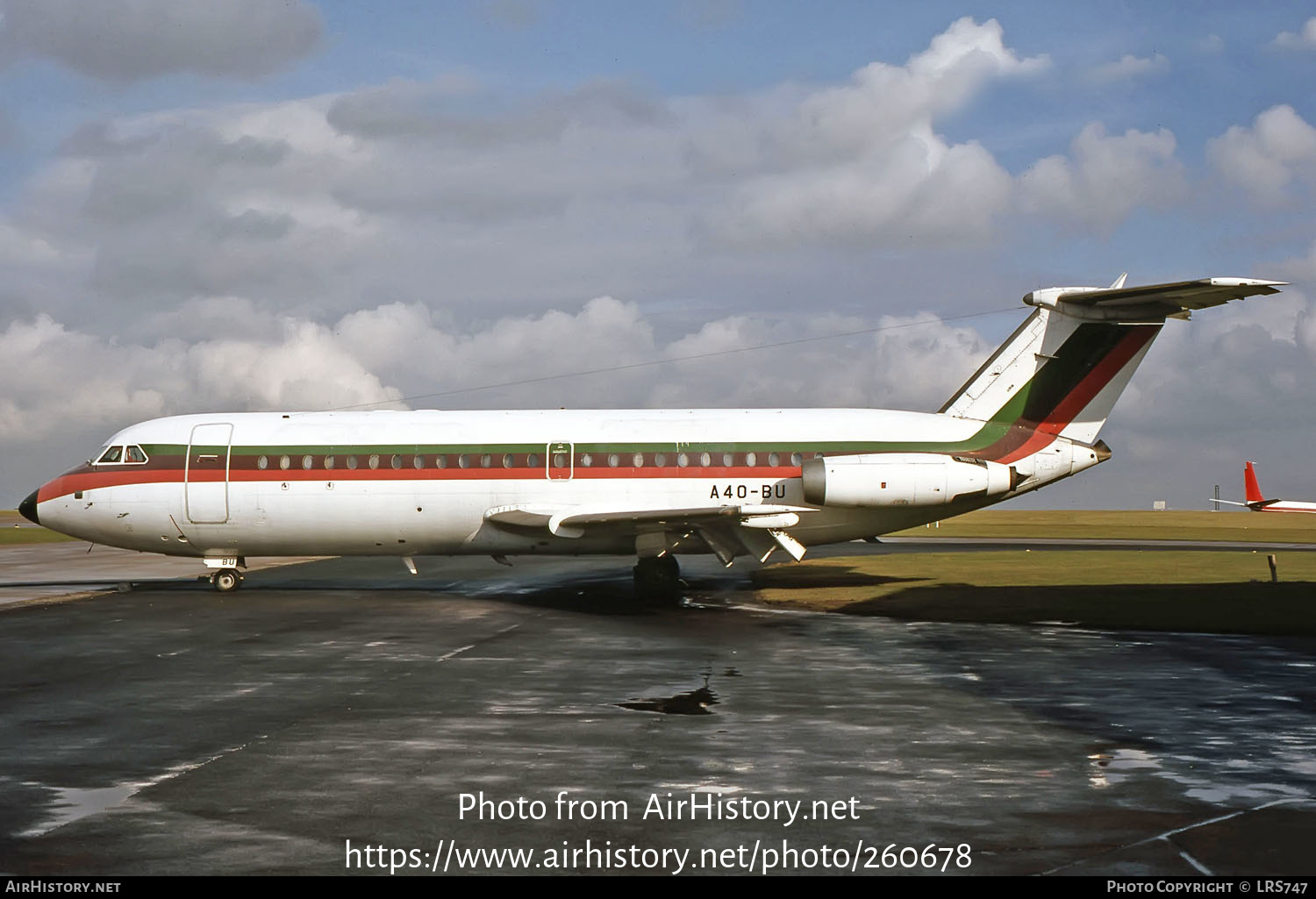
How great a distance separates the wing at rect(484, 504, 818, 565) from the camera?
79.2 ft

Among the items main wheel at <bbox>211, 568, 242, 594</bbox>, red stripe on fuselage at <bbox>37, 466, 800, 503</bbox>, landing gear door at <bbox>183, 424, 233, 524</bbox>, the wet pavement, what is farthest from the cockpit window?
the wet pavement

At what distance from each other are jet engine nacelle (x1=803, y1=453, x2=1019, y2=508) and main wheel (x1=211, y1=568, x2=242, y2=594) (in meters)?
14.6

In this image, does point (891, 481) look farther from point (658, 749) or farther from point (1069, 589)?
point (658, 749)

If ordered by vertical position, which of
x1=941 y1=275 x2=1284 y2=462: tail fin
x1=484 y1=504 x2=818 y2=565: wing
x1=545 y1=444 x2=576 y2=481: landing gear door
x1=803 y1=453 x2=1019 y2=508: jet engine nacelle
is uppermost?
x1=941 y1=275 x2=1284 y2=462: tail fin

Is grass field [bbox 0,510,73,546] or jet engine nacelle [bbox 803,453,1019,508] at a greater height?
jet engine nacelle [bbox 803,453,1019,508]

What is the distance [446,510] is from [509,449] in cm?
206

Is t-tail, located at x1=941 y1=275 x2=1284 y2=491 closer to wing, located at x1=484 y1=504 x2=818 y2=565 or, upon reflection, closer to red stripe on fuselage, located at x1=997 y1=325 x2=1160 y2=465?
red stripe on fuselage, located at x1=997 y1=325 x2=1160 y2=465

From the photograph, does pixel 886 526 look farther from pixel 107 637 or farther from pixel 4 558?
pixel 4 558

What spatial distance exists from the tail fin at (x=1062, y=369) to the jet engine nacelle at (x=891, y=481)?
5.36 ft

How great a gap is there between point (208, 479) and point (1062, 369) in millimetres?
20658

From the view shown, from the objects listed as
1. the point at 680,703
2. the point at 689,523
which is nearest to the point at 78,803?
the point at 680,703

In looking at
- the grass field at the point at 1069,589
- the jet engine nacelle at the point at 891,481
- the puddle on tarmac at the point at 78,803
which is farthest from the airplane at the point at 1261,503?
the puddle on tarmac at the point at 78,803

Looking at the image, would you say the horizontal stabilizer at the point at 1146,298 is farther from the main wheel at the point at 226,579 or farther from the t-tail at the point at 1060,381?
the main wheel at the point at 226,579

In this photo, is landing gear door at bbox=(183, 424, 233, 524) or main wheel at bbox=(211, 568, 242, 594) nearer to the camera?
landing gear door at bbox=(183, 424, 233, 524)
